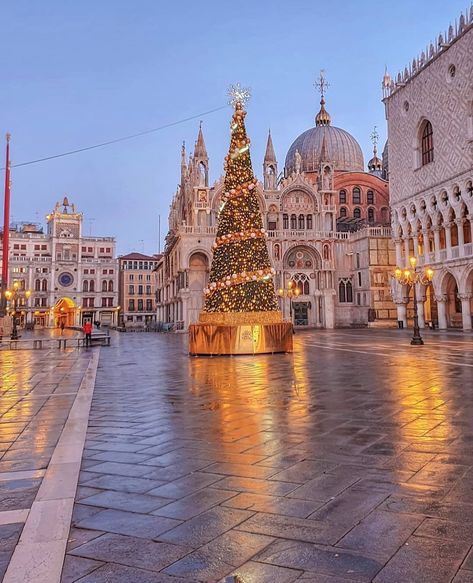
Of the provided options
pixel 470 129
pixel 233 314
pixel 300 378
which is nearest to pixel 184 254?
pixel 470 129

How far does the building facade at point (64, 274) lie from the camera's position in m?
79.6

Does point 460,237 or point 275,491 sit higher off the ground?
point 460,237

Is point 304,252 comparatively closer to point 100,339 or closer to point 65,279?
point 100,339

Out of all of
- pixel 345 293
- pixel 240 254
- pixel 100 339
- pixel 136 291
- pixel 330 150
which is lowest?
pixel 100 339

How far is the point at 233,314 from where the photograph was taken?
1834 centimetres

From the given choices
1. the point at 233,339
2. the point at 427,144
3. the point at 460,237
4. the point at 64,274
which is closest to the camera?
the point at 233,339

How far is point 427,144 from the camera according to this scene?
38.5 metres

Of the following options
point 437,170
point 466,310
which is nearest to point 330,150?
point 437,170

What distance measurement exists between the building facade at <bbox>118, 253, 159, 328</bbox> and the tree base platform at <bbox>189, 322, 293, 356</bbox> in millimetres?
72110

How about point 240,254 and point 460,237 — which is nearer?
point 240,254

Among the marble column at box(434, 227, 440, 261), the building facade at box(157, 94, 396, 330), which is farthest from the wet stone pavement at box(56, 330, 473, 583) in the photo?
the building facade at box(157, 94, 396, 330)

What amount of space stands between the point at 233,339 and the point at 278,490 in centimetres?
1398

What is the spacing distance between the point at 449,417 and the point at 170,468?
3846mm

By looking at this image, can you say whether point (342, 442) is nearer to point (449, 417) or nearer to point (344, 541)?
point (449, 417)
